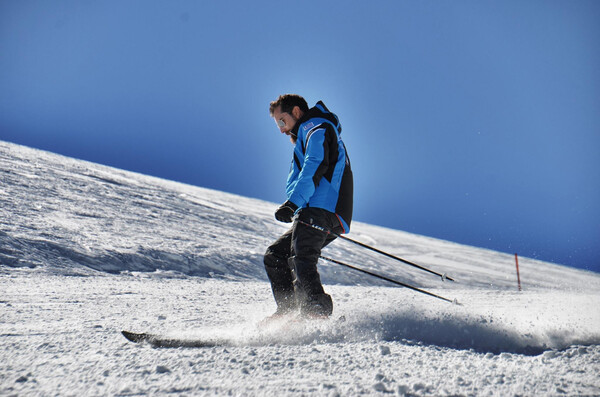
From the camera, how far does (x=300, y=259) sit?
10.3 feet

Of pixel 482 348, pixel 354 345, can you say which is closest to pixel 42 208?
pixel 354 345

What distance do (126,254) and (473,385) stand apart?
6.76m

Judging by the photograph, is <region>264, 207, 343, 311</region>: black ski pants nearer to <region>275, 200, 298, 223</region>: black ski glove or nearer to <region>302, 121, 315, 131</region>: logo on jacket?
<region>275, 200, 298, 223</region>: black ski glove

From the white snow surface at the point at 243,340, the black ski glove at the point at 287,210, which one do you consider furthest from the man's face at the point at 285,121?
the white snow surface at the point at 243,340

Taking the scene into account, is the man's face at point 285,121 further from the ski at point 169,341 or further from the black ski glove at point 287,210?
the ski at point 169,341

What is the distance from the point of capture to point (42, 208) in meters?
8.96

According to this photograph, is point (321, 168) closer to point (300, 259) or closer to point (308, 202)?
point (308, 202)

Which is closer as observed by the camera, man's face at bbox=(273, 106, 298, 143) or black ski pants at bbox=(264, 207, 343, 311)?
black ski pants at bbox=(264, 207, 343, 311)

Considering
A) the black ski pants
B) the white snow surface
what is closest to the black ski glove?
the black ski pants

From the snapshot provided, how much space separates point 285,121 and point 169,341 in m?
2.09

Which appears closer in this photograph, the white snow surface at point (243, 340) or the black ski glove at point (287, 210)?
the white snow surface at point (243, 340)

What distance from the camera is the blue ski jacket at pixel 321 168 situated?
10.3 feet

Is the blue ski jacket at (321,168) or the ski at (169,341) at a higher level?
the blue ski jacket at (321,168)

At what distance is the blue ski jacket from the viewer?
3.14 meters
